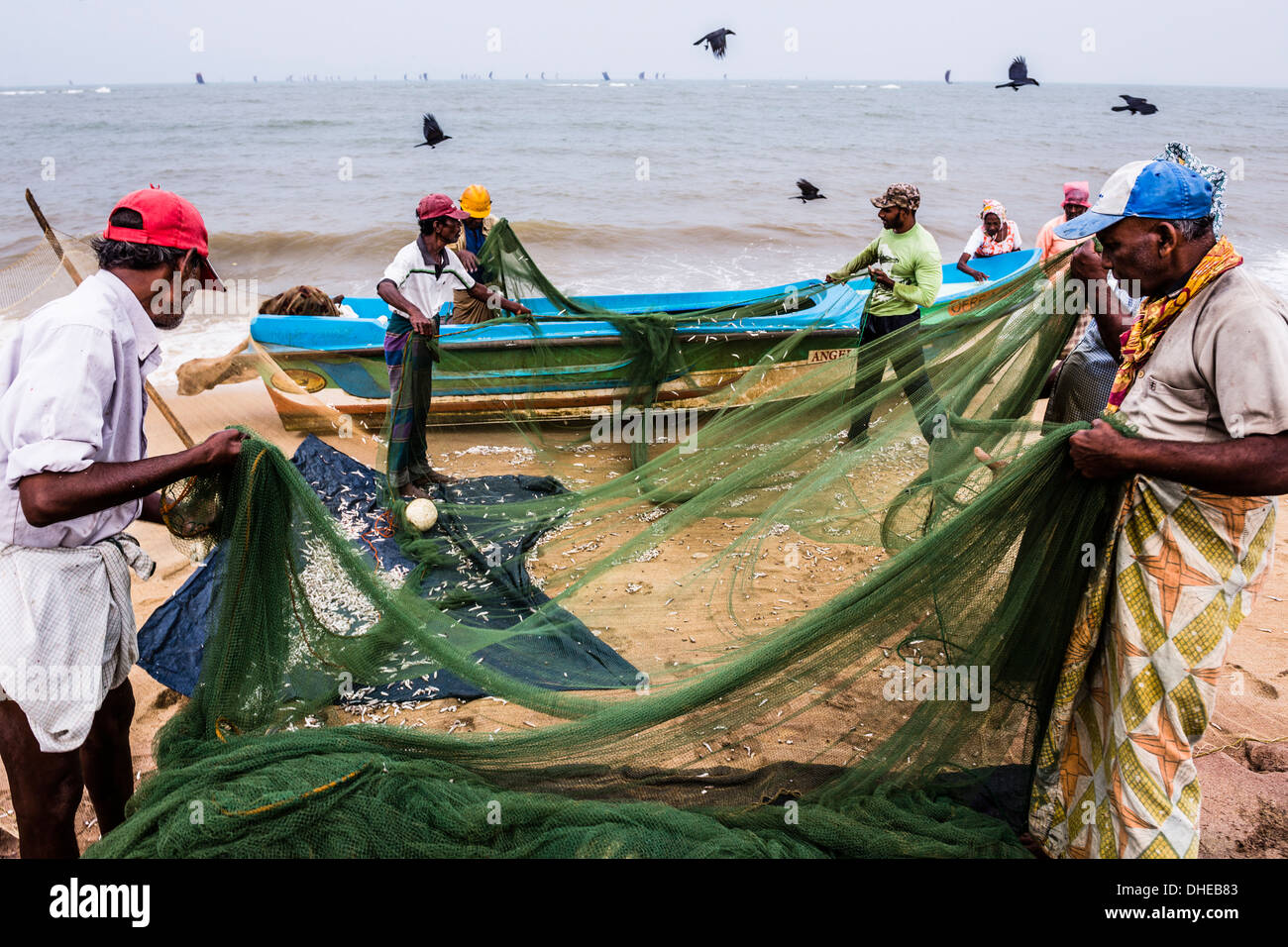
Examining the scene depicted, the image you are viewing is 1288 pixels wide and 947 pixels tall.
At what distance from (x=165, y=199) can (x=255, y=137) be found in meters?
34.0

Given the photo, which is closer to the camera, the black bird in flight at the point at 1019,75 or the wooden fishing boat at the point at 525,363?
the wooden fishing boat at the point at 525,363

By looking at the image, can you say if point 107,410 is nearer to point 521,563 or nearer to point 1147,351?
point 521,563

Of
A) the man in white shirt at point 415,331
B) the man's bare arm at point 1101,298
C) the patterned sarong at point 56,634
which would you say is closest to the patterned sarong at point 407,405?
the man in white shirt at point 415,331

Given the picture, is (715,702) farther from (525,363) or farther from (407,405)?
(525,363)

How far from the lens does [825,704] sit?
244 centimetres

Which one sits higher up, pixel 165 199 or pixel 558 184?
pixel 558 184

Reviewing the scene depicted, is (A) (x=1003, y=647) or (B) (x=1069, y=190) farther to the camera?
(B) (x=1069, y=190)

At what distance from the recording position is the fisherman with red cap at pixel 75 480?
1.96 m

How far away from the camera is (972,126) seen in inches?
1674

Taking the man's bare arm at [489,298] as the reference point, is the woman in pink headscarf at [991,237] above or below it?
above

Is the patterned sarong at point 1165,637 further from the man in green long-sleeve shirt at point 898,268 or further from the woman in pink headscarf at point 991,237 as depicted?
the woman in pink headscarf at point 991,237

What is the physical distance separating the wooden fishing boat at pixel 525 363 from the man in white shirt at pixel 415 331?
60cm

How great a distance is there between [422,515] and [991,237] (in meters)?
7.52

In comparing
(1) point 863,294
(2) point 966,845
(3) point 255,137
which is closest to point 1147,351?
(2) point 966,845
